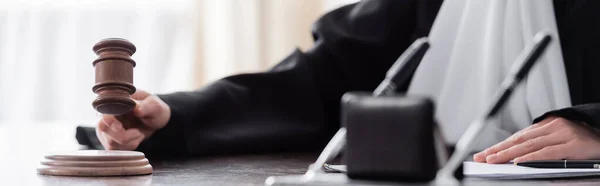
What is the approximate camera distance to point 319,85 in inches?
65.2

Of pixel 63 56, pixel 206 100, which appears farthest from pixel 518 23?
pixel 63 56

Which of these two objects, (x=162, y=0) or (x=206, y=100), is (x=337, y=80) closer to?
(x=206, y=100)

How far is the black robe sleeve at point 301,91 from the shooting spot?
51.5 inches

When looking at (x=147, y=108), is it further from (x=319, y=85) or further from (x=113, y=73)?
(x=319, y=85)

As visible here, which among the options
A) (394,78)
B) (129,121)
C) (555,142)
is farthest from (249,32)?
(394,78)

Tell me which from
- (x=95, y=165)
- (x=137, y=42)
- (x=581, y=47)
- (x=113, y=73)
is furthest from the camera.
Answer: (x=137, y=42)

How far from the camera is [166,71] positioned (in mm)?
3018

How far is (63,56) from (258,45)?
70cm

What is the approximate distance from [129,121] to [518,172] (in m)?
0.60

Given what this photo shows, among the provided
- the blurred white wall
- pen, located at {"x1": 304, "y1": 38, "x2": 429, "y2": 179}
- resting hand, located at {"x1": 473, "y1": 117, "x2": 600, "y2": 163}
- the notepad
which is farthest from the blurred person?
the blurred white wall

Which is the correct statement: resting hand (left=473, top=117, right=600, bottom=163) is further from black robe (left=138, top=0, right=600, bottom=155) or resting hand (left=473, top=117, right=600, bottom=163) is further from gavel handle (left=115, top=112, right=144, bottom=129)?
gavel handle (left=115, top=112, right=144, bottom=129)

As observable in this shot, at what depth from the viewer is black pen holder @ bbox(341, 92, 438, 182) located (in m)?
0.52

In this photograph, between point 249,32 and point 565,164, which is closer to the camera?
point 565,164

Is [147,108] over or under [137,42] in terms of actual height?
under
